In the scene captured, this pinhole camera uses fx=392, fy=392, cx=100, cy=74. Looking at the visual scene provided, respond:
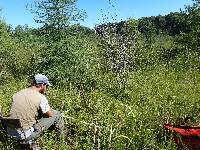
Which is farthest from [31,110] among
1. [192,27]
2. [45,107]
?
[192,27]

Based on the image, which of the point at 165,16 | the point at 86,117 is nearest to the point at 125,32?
the point at 86,117

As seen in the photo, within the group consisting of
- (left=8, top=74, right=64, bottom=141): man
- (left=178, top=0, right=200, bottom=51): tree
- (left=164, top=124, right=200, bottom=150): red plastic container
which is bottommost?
(left=164, top=124, right=200, bottom=150): red plastic container

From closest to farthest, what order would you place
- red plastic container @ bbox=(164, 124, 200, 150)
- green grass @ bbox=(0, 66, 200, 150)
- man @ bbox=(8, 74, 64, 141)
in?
red plastic container @ bbox=(164, 124, 200, 150), green grass @ bbox=(0, 66, 200, 150), man @ bbox=(8, 74, 64, 141)

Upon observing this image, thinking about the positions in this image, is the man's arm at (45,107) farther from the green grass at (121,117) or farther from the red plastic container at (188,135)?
the red plastic container at (188,135)

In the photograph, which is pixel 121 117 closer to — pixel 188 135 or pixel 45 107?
pixel 188 135

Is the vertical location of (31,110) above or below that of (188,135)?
above

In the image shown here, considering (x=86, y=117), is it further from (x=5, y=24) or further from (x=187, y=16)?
(x=187, y=16)

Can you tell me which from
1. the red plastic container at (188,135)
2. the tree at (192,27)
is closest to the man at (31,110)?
the red plastic container at (188,135)

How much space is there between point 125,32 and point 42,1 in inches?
143

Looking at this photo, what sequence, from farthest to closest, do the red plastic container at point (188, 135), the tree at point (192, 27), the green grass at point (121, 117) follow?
the tree at point (192, 27), the green grass at point (121, 117), the red plastic container at point (188, 135)

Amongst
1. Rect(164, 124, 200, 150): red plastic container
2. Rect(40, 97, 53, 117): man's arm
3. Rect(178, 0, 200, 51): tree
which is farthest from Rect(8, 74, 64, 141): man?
Rect(178, 0, 200, 51): tree

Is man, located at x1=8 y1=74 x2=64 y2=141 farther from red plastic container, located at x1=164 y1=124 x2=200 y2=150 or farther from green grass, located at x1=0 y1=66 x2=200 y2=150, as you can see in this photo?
red plastic container, located at x1=164 y1=124 x2=200 y2=150

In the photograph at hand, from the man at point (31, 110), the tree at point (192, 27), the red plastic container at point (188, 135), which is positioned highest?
the tree at point (192, 27)

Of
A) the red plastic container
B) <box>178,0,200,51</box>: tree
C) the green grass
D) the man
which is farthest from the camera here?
<box>178,0,200,51</box>: tree
